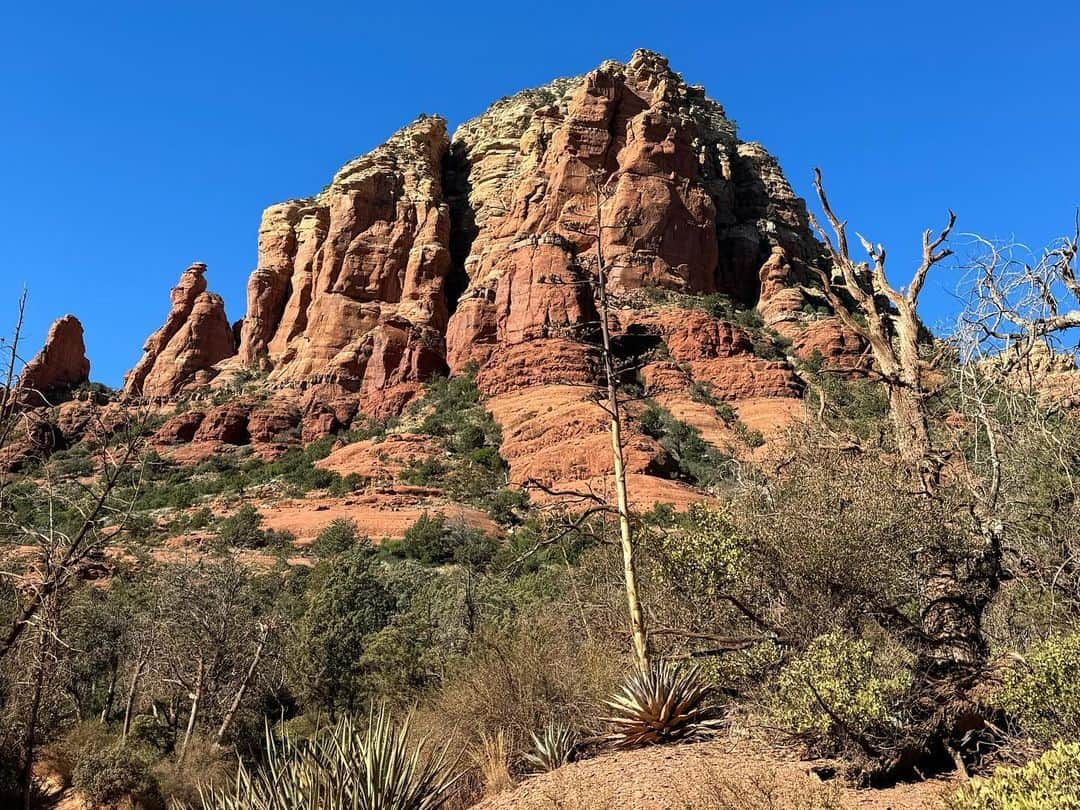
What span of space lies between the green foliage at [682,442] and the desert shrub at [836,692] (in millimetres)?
32280

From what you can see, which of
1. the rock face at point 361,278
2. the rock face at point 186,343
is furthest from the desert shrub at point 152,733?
the rock face at point 186,343

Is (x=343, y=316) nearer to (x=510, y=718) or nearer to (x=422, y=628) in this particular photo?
(x=422, y=628)

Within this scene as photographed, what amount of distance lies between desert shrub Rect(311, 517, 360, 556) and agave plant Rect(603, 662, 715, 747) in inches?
1058

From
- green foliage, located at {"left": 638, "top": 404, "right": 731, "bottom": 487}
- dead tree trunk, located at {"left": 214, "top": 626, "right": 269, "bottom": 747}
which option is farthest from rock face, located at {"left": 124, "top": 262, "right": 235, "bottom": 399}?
dead tree trunk, located at {"left": 214, "top": 626, "right": 269, "bottom": 747}

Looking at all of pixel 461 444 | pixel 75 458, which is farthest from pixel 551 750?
pixel 75 458

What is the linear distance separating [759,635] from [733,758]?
4.99ft

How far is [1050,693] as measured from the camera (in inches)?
191

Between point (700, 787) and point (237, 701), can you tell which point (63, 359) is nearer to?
→ point (237, 701)

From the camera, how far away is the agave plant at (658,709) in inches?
283

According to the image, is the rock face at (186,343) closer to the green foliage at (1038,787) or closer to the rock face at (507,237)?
the rock face at (507,237)

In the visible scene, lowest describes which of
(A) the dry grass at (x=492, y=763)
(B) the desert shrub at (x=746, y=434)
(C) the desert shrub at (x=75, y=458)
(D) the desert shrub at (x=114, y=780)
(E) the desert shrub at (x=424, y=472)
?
(D) the desert shrub at (x=114, y=780)

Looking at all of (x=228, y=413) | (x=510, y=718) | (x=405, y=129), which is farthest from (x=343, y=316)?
(x=510, y=718)

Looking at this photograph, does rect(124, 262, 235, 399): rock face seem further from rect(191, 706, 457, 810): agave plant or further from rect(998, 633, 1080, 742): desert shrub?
rect(998, 633, 1080, 742): desert shrub

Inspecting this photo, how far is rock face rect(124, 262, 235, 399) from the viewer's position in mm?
67688
